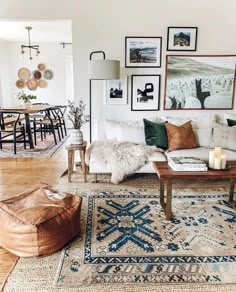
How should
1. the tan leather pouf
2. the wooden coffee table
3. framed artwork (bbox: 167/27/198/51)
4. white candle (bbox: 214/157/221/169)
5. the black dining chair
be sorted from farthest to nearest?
the black dining chair < framed artwork (bbox: 167/27/198/51) < white candle (bbox: 214/157/221/169) < the wooden coffee table < the tan leather pouf

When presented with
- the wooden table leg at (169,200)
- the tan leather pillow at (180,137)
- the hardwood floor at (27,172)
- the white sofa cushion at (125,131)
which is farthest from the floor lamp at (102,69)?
the wooden table leg at (169,200)

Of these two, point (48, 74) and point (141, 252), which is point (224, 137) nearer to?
point (141, 252)

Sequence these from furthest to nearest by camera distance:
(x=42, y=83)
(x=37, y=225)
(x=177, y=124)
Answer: (x=42, y=83) < (x=177, y=124) < (x=37, y=225)

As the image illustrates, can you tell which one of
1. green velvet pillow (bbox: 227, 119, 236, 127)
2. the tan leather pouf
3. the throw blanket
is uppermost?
green velvet pillow (bbox: 227, 119, 236, 127)

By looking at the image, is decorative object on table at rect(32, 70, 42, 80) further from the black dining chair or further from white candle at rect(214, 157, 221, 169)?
white candle at rect(214, 157, 221, 169)

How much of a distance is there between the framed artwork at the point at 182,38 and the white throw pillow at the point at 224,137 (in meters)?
1.24

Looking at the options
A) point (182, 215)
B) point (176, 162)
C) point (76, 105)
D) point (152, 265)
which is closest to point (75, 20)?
point (76, 105)

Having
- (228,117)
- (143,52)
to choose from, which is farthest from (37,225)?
(228,117)

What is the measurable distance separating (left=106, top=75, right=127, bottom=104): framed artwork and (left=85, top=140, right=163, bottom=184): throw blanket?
2.99ft

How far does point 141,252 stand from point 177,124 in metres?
2.22

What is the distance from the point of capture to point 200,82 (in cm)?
407

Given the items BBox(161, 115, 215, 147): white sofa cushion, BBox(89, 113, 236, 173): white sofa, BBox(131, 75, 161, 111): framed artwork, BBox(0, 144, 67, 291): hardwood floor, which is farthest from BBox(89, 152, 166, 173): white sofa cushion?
BBox(131, 75, 161, 111): framed artwork

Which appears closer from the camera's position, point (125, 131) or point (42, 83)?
point (125, 131)

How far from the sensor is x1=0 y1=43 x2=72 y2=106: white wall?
793 cm
